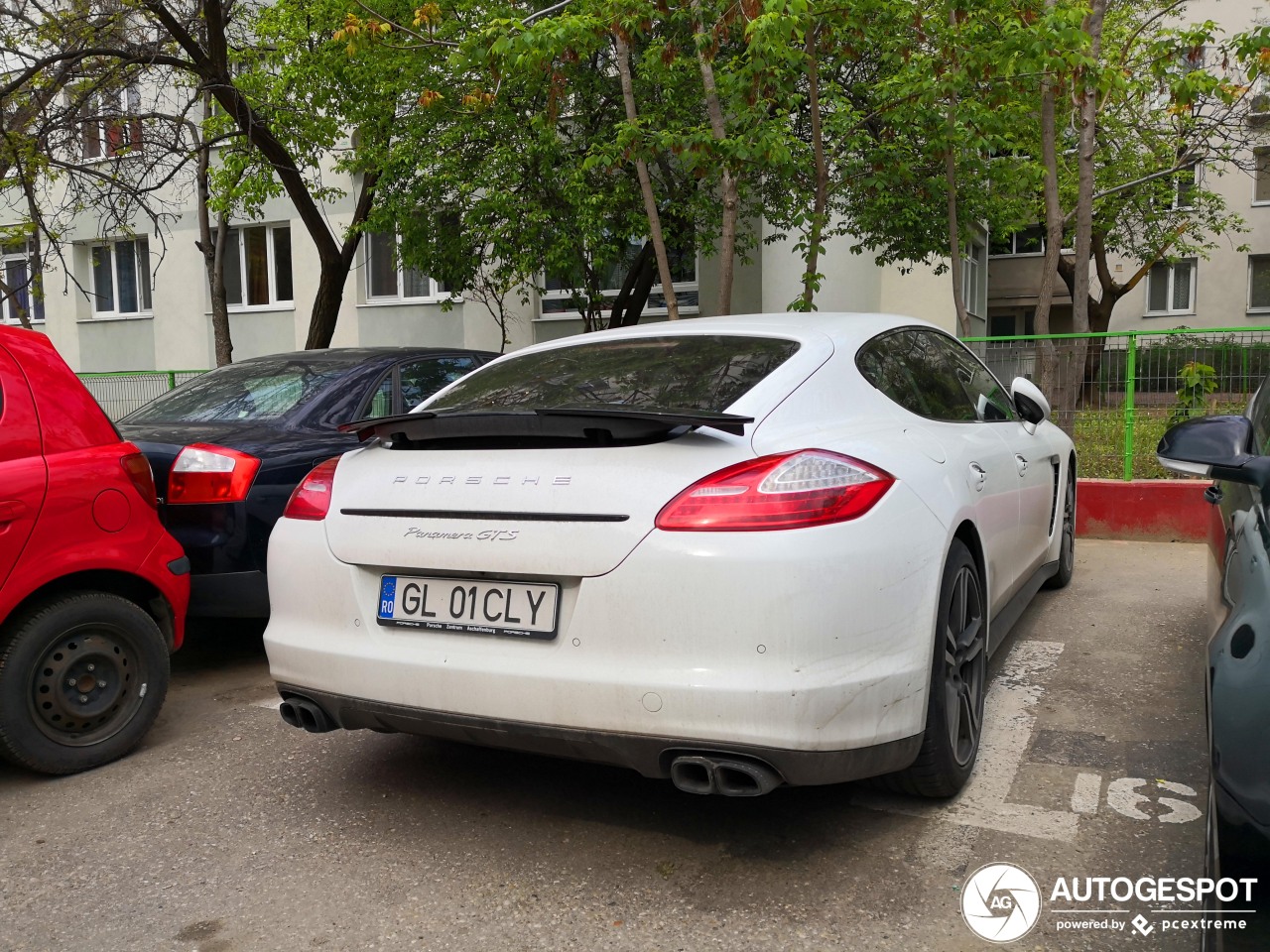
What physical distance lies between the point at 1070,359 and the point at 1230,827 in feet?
22.4

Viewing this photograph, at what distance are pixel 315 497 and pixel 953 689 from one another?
1.95m

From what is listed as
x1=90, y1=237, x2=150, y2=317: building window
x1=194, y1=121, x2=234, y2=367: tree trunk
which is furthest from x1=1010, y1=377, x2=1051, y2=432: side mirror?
x1=90, y1=237, x2=150, y2=317: building window

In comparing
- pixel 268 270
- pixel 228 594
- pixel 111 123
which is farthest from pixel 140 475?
pixel 268 270

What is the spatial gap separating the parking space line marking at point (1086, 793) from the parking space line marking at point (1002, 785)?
2.7 inches

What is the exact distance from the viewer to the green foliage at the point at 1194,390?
746 cm

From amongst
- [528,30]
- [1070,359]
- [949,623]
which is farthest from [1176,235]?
[949,623]

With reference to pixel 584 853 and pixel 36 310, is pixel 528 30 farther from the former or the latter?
pixel 36 310

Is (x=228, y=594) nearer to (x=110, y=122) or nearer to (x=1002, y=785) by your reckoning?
(x=1002, y=785)

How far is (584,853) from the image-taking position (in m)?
2.94

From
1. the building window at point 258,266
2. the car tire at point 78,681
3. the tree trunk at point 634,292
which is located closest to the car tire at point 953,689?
the car tire at point 78,681

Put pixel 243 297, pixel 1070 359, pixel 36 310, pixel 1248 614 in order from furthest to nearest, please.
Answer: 1. pixel 36 310
2. pixel 243 297
3. pixel 1070 359
4. pixel 1248 614

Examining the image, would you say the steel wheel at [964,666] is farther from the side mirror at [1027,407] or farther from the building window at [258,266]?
the building window at [258,266]

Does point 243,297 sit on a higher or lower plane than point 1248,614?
higher

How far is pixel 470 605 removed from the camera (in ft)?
8.99
